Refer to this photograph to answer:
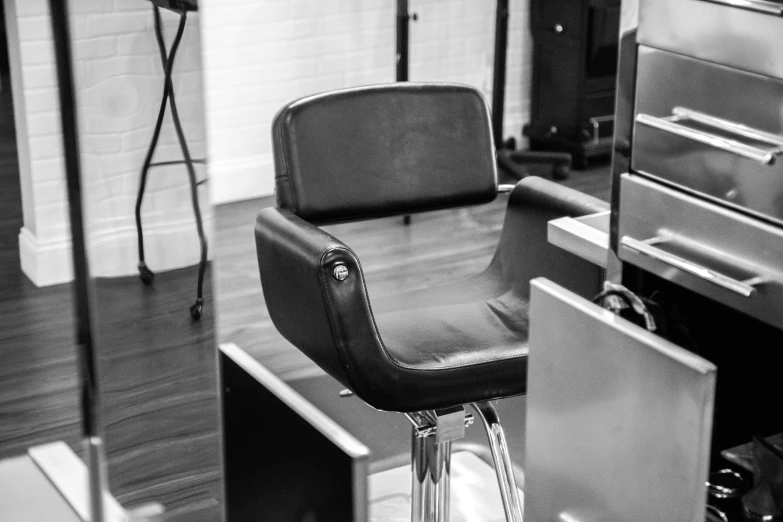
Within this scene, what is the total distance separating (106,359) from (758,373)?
89 cm

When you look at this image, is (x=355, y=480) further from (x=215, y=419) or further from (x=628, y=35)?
(x=215, y=419)

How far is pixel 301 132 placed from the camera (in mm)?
2043

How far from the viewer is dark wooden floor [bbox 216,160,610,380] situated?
3.21 metres

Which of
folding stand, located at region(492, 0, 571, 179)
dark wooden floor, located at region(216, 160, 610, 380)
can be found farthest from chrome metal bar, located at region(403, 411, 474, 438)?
folding stand, located at region(492, 0, 571, 179)

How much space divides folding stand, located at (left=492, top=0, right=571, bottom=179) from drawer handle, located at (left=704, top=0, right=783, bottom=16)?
3599 mm

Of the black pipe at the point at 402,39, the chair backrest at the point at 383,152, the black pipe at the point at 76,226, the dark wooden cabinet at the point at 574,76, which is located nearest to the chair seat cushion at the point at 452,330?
the chair backrest at the point at 383,152

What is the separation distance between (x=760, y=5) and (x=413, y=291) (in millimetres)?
1146

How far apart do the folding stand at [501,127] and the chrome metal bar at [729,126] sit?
3492mm

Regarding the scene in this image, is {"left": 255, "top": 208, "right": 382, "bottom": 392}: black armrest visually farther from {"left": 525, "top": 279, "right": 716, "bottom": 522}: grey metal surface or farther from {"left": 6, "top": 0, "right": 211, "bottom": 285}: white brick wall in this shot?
{"left": 525, "top": 279, "right": 716, "bottom": 522}: grey metal surface

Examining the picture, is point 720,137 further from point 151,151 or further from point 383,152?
point 383,152

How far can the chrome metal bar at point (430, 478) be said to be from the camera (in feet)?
6.06

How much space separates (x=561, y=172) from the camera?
4719 millimetres

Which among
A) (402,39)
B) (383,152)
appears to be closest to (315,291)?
(383,152)

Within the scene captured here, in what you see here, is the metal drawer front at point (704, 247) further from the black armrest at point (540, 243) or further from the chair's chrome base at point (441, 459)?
the black armrest at point (540, 243)
